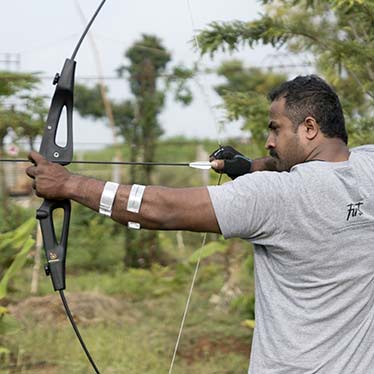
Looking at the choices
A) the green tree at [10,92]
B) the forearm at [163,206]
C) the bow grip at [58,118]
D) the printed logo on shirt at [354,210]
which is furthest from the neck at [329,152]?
the green tree at [10,92]

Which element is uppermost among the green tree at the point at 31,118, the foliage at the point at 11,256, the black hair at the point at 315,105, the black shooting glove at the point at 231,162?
the black hair at the point at 315,105

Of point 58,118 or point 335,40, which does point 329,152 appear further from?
point 335,40

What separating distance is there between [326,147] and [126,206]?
58 centimetres

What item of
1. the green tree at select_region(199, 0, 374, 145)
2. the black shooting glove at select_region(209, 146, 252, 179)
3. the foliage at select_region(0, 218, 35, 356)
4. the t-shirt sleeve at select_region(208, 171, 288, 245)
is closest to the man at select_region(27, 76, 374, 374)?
the t-shirt sleeve at select_region(208, 171, 288, 245)

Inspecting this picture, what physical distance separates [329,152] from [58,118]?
830 millimetres

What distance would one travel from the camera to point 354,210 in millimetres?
2289

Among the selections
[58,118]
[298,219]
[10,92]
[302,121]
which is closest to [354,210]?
[298,219]

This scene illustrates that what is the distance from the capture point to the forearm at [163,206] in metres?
2.19

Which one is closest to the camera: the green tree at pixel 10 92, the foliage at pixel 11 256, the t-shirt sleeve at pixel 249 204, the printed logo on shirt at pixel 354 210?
the t-shirt sleeve at pixel 249 204

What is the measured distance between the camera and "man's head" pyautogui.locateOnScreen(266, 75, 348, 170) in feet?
7.89

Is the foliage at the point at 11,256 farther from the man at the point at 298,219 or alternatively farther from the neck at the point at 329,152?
the neck at the point at 329,152

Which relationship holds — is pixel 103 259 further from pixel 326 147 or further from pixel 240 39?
pixel 326 147

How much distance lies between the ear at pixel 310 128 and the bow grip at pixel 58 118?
67cm

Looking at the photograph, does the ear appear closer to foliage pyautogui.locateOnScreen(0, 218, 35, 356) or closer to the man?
the man
